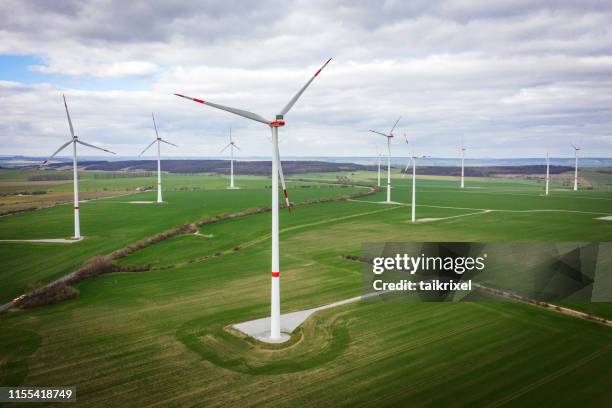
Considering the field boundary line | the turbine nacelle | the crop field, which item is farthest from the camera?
the field boundary line

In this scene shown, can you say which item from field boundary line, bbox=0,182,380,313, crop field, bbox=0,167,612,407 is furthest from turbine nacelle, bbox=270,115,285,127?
field boundary line, bbox=0,182,380,313

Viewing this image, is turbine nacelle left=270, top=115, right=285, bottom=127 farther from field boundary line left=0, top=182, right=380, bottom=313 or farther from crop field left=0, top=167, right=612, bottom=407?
field boundary line left=0, top=182, right=380, bottom=313

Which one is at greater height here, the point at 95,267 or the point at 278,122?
the point at 278,122

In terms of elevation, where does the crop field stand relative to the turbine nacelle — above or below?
below

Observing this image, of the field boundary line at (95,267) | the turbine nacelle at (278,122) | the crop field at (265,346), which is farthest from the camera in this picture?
the field boundary line at (95,267)

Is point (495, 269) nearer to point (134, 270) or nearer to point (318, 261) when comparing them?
point (318, 261)

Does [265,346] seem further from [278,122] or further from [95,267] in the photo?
[95,267]

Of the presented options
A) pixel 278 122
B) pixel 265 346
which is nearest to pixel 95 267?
pixel 265 346

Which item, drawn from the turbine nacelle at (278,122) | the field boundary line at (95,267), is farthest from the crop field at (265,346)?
the turbine nacelle at (278,122)

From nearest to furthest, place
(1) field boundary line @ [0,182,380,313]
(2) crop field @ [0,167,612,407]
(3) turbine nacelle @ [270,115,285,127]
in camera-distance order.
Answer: (2) crop field @ [0,167,612,407] → (3) turbine nacelle @ [270,115,285,127] → (1) field boundary line @ [0,182,380,313]

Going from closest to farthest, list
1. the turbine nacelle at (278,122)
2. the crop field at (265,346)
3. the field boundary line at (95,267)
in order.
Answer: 1. the crop field at (265,346)
2. the turbine nacelle at (278,122)
3. the field boundary line at (95,267)

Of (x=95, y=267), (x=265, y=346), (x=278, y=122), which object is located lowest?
(x=265, y=346)

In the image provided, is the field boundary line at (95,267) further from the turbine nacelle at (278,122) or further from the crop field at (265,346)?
the turbine nacelle at (278,122)
